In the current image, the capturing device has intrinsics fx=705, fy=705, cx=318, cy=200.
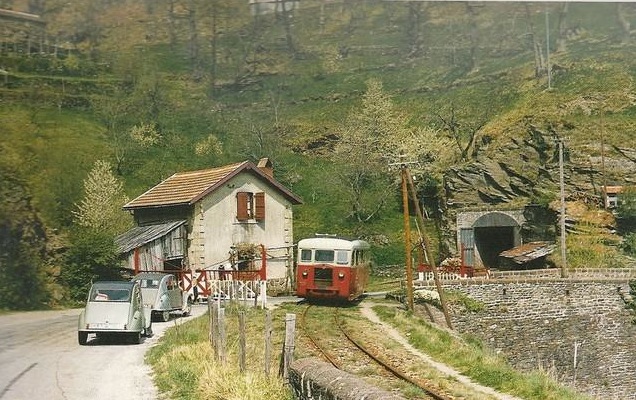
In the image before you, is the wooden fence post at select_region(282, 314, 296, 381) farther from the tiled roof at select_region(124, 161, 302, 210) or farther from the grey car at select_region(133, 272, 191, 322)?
the tiled roof at select_region(124, 161, 302, 210)

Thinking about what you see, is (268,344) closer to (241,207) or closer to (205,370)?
(205,370)

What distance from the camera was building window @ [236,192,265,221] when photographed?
3609 cm

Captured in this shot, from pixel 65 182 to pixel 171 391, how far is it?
31446mm

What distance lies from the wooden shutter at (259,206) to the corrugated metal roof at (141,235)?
12.5 feet

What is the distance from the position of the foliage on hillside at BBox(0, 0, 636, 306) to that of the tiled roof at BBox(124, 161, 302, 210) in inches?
161

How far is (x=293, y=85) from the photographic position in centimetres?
7244

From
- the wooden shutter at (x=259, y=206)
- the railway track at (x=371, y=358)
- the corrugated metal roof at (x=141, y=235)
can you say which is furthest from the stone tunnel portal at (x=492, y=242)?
the railway track at (x=371, y=358)

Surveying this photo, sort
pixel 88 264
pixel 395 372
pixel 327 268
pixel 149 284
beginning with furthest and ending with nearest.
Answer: pixel 327 268, pixel 88 264, pixel 149 284, pixel 395 372

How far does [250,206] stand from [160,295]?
12.7m

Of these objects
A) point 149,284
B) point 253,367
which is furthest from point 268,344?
point 149,284

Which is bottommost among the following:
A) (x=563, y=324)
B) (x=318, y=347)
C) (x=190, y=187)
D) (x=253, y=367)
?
(x=563, y=324)

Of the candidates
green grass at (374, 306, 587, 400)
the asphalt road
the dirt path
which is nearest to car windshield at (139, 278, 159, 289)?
the asphalt road

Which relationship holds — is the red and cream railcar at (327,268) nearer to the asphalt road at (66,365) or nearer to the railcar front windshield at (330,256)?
the railcar front windshield at (330,256)

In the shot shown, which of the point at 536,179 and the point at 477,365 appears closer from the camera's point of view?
the point at 477,365
